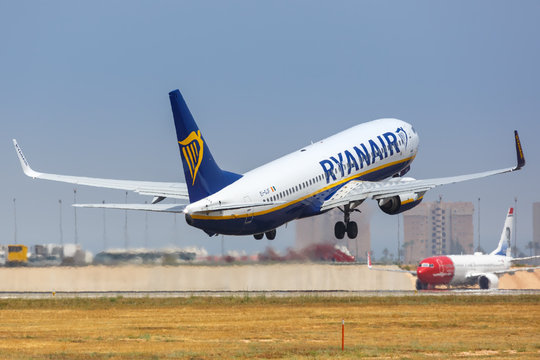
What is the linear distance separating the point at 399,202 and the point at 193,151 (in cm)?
1842

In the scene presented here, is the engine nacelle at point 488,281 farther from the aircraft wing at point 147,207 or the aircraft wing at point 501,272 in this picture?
the aircraft wing at point 147,207

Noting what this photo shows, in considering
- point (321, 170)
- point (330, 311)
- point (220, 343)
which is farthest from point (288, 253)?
point (220, 343)

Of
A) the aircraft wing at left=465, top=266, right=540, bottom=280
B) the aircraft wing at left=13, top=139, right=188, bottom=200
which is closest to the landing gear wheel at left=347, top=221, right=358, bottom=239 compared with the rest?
the aircraft wing at left=13, top=139, right=188, bottom=200

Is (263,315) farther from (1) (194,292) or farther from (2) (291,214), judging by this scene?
(1) (194,292)

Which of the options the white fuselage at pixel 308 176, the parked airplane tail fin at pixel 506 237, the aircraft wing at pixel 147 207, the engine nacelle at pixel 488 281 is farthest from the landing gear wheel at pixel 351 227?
the parked airplane tail fin at pixel 506 237

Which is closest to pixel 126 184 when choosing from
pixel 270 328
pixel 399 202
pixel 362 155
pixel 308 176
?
pixel 308 176

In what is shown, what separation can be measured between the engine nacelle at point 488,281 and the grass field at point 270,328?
30460 millimetres

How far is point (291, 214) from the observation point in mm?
67688

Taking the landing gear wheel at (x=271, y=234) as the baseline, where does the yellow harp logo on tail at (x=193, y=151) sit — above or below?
above

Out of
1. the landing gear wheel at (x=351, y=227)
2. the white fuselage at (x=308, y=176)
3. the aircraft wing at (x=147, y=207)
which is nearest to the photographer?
the aircraft wing at (x=147, y=207)

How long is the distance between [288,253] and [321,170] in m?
18.2

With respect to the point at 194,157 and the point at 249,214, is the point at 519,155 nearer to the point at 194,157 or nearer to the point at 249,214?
the point at 249,214

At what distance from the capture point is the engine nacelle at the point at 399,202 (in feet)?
236

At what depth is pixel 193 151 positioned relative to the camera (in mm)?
59312
